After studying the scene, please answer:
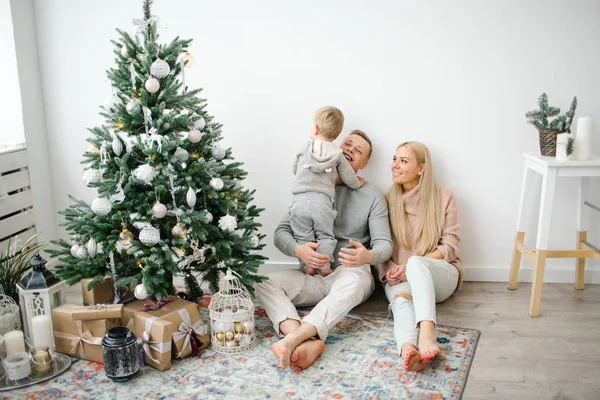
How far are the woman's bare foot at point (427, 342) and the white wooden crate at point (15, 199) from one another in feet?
6.70

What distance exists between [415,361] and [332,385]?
0.31 m

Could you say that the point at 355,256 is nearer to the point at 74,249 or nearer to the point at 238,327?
the point at 238,327

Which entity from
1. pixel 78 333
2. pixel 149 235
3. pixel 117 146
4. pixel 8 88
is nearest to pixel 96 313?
pixel 78 333

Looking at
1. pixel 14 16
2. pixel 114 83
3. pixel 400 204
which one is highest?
pixel 14 16

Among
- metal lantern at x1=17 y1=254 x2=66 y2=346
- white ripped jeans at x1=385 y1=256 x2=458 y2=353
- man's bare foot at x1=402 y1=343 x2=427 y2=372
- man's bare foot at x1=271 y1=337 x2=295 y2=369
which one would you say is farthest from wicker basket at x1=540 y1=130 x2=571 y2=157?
metal lantern at x1=17 y1=254 x2=66 y2=346

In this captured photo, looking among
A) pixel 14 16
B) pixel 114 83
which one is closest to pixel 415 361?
pixel 114 83

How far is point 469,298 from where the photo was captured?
9.24ft

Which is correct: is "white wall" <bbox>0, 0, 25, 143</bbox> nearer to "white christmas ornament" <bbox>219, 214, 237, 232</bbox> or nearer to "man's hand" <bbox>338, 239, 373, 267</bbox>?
"white christmas ornament" <bbox>219, 214, 237, 232</bbox>

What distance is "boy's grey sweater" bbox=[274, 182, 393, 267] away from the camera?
8.94ft

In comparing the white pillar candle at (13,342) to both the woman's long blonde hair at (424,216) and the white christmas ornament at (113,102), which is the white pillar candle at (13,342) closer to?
the white christmas ornament at (113,102)

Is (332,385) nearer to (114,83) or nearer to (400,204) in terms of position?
(400,204)

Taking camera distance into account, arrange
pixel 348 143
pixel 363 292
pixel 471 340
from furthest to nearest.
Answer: pixel 348 143 < pixel 363 292 < pixel 471 340

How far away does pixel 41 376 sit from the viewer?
209 cm

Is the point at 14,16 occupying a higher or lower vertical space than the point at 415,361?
higher
